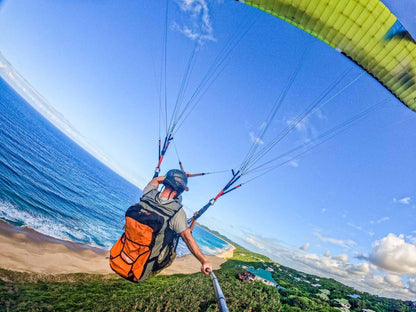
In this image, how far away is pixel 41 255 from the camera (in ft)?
33.2

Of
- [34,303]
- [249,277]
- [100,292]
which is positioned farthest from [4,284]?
[249,277]

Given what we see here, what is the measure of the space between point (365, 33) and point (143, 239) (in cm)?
655

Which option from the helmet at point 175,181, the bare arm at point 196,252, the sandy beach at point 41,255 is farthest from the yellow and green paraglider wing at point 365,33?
the sandy beach at point 41,255

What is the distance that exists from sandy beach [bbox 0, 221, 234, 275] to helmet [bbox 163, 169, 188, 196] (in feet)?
29.8

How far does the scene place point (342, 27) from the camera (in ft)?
16.6

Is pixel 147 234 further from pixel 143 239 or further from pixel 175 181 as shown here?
pixel 175 181

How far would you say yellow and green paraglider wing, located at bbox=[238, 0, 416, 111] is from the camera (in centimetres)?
463

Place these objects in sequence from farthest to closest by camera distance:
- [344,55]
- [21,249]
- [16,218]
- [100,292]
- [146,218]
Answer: [16,218]
[21,249]
[100,292]
[344,55]
[146,218]

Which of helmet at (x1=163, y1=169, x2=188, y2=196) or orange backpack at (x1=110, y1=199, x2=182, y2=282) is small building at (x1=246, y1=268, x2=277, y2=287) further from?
helmet at (x1=163, y1=169, x2=188, y2=196)

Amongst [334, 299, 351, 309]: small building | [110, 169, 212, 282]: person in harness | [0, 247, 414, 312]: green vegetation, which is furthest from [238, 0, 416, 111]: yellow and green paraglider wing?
[334, 299, 351, 309]: small building

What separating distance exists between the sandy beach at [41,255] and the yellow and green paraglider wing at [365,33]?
1272 cm

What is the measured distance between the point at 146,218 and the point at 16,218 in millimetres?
15877

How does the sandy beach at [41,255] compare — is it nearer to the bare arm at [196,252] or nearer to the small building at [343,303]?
the bare arm at [196,252]

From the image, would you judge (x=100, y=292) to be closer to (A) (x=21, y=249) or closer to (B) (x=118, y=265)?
(A) (x=21, y=249)
